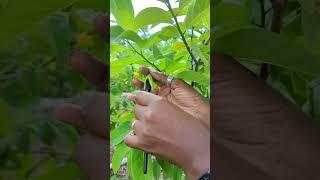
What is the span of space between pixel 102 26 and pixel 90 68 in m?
0.05

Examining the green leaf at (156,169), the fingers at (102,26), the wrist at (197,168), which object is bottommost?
the green leaf at (156,169)

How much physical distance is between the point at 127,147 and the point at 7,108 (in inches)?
14.3

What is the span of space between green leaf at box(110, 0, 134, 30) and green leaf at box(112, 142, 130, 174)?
24 cm

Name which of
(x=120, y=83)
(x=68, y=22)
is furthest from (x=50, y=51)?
(x=120, y=83)

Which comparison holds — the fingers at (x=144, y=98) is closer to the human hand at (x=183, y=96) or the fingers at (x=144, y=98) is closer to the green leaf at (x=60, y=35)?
the human hand at (x=183, y=96)

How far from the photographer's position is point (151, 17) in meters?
0.61

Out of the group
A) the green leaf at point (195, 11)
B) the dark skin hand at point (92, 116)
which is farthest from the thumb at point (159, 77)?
the dark skin hand at point (92, 116)

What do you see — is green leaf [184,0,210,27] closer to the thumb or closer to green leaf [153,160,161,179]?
the thumb

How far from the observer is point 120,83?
794 mm

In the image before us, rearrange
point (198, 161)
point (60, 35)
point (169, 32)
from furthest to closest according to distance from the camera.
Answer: point (169, 32) < point (198, 161) < point (60, 35)

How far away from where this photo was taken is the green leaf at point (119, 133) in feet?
2.31

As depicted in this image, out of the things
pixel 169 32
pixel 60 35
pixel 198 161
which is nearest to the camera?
pixel 60 35

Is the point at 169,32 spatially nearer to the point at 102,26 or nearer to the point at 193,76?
the point at 193,76

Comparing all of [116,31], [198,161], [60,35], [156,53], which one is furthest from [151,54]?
[60,35]
